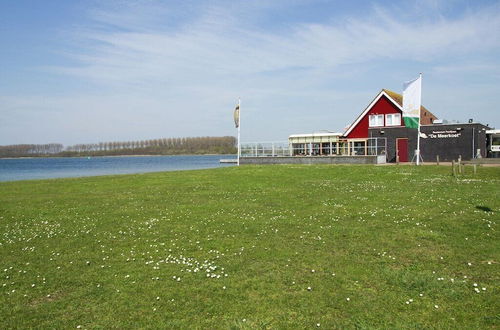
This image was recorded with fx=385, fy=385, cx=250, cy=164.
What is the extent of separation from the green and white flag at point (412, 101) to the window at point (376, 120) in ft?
47.5

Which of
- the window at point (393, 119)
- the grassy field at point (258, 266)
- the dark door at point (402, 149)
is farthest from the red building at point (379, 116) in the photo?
the grassy field at point (258, 266)

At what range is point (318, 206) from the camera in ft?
60.4

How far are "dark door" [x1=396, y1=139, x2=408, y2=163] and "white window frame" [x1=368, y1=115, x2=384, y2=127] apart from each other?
5.04m

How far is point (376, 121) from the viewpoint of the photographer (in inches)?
2373

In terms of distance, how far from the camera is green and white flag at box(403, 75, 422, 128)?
1753 inches

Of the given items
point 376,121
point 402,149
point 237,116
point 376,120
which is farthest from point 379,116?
point 237,116

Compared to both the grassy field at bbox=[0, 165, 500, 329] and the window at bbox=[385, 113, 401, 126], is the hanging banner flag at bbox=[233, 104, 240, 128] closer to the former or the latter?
the window at bbox=[385, 113, 401, 126]

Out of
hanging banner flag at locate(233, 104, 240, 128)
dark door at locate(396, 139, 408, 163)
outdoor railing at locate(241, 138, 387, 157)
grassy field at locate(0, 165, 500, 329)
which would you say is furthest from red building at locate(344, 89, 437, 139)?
grassy field at locate(0, 165, 500, 329)

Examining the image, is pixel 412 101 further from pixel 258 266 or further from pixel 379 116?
pixel 258 266

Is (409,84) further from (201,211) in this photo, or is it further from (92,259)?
(92,259)

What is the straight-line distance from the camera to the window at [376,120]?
59938 millimetres

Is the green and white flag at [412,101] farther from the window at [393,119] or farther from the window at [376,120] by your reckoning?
the window at [376,120]

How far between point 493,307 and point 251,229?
8057mm

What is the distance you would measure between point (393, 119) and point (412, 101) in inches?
568
